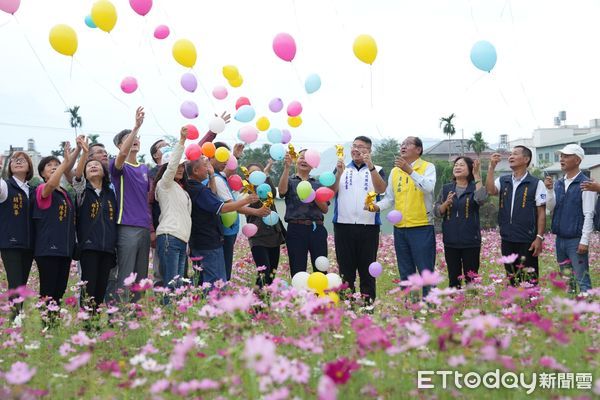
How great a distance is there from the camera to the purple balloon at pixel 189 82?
6.63 meters

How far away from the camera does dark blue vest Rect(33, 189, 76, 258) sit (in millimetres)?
5031

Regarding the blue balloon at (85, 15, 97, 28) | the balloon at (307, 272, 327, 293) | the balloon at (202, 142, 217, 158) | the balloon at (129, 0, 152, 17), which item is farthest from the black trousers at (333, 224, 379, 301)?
the blue balloon at (85, 15, 97, 28)

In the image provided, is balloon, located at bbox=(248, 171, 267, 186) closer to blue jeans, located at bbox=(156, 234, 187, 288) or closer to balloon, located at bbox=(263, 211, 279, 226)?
balloon, located at bbox=(263, 211, 279, 226)

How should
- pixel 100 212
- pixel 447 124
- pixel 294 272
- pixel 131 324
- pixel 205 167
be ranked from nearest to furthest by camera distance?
1. pixel 131 324
2. pixel 100 212
3. pixel 205 167
4. pixel 294 272
5. pixel 447 124

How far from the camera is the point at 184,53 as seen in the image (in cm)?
635

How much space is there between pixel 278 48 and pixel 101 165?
2.08 meters

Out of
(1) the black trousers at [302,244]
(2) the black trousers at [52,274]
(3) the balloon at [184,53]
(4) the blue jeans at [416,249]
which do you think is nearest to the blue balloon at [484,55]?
(4) the blue jeans at [416,249]

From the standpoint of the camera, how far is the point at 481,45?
223 inches

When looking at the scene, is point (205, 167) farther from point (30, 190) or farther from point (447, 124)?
point (447, 124)

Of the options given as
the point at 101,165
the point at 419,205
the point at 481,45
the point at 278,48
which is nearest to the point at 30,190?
the point at 101,165

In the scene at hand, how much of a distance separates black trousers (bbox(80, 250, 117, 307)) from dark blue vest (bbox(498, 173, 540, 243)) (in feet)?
11.1

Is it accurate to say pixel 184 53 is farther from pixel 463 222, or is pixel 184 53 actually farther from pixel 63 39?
pixel 463 222

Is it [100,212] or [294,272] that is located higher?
[100,212]

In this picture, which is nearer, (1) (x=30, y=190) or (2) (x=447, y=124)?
(1) (x=30, y=190)
